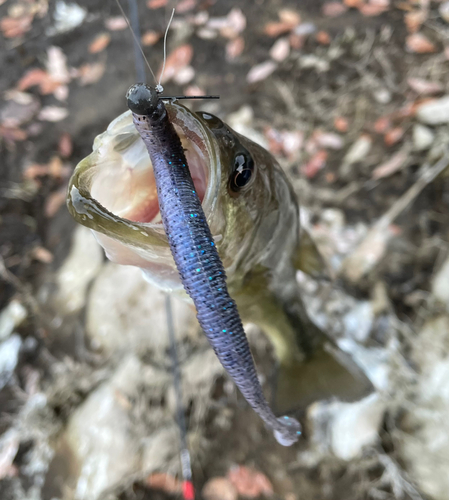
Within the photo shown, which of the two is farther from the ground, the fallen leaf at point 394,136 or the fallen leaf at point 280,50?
the fallen leaf at point 280,50

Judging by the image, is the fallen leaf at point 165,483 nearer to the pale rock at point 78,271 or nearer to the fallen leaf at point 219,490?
the fallen leaf at point 219,490

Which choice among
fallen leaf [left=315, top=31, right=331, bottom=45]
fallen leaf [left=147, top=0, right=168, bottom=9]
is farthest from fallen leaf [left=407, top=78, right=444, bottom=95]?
fallen leaf [left=147, top=0, right=168, bottom=9]

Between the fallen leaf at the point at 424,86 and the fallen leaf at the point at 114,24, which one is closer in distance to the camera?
the fallen leaf at the point at 424,86

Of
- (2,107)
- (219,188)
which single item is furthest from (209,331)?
(2,107)

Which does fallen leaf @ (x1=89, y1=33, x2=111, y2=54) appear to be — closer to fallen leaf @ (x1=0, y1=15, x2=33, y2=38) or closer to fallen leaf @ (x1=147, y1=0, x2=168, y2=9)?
fallen leaf @ (x1=147, y1=0, x2=168, y2=9)

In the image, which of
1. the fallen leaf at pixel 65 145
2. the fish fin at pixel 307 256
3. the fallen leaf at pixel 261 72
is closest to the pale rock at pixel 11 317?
the fallen leaf at pixel 65 145
